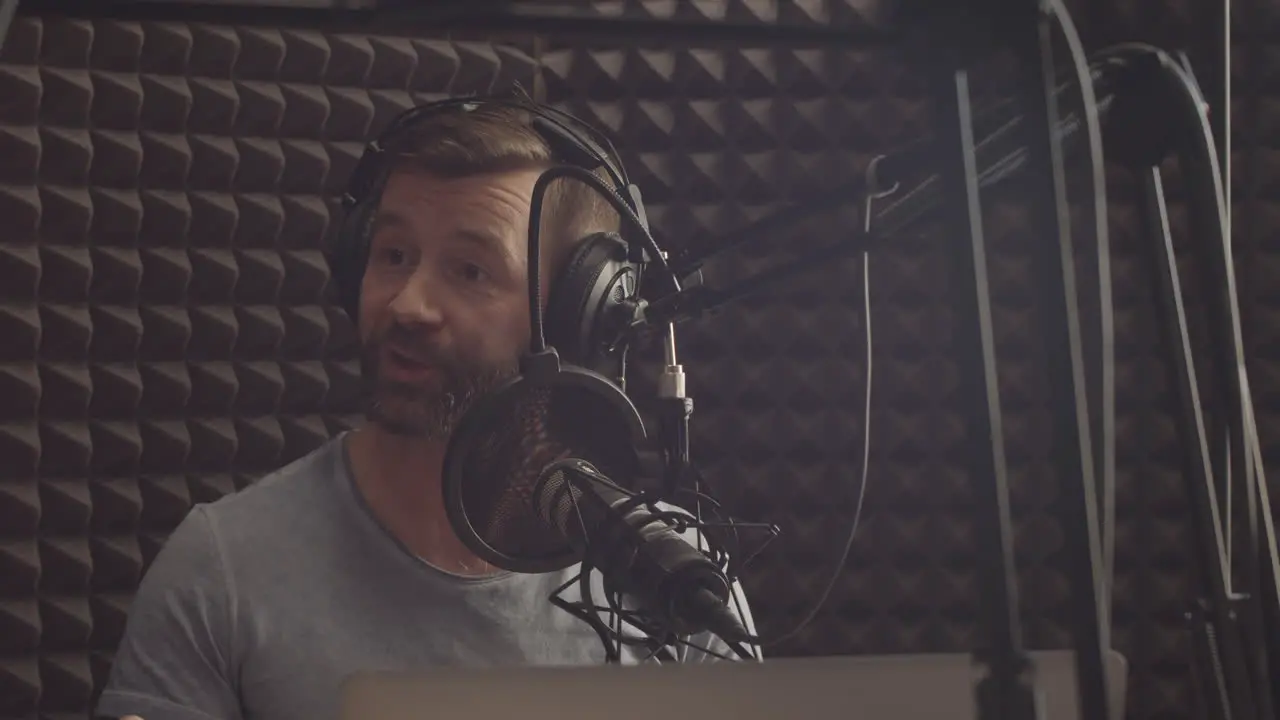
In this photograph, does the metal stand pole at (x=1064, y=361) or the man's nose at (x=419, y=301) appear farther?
the man's nose at (x=419, y=301)

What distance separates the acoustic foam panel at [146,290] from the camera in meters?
1.47

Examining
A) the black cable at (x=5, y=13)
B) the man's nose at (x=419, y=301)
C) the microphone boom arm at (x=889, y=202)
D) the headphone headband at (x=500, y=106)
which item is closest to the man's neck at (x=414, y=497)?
the man's nose at (x=419, y=301)

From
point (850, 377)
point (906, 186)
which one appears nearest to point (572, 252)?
point (906, 186)

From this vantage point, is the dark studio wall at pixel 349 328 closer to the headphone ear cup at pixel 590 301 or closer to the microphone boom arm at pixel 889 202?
the headphone ear cup at pixel 590 301

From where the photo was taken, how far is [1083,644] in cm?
44

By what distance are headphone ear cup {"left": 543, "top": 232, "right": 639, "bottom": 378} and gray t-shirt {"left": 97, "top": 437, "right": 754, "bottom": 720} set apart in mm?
344

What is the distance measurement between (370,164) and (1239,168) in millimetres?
1199

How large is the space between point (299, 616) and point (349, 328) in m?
0.46

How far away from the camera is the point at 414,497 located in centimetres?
131

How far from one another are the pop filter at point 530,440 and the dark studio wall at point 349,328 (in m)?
0.63

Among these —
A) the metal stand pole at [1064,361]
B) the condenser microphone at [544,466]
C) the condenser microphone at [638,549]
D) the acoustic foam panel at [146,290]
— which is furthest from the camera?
the acoustic foam panel at [146,290]

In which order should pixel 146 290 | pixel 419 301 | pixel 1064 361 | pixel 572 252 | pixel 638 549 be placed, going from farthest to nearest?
1. pixel 146 290
2. pixel 419 301
3. pixel 572 252
4. pixel 638 549
5. pixel 1064 361

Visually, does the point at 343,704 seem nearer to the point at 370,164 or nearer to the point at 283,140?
the point at 370,164

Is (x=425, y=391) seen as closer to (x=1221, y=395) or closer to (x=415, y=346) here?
(x=415, y=346)
